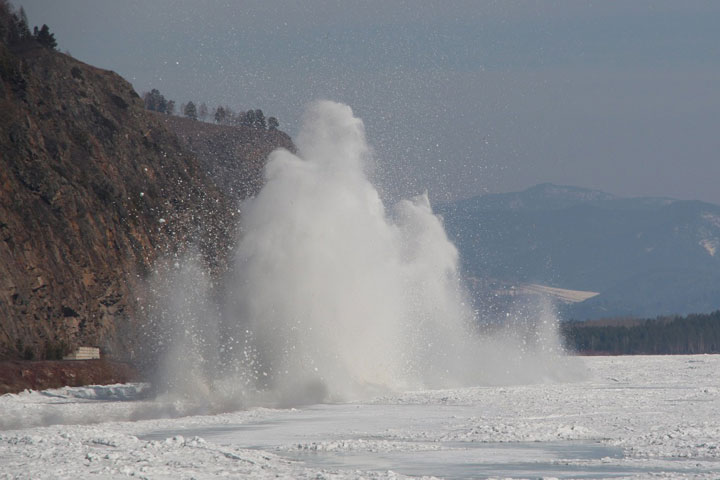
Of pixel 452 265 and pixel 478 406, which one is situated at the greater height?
pixel 452 265

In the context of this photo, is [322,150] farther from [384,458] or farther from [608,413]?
[384,458]

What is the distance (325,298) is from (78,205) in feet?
90.9

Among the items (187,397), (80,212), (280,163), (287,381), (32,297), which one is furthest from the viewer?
(80,212)

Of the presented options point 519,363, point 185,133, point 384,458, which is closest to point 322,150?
point 519,363

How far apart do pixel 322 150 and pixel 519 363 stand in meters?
19.8

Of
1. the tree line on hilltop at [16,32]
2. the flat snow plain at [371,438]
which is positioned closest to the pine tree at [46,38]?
the tree line on hilltop at [16,32]

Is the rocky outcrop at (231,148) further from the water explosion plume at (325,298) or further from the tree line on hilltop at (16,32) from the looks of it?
the water explosion plume at (325,298)

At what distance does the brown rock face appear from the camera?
56.5 meters

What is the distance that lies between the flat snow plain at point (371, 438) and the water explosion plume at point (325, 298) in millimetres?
3355

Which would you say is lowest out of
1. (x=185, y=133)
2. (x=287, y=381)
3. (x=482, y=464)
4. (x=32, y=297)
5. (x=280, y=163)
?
(x=482, y=464)

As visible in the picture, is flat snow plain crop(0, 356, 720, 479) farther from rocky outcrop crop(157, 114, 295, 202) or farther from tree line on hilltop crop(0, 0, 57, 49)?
rocky outcrop crop(157, 114, 295, 202)

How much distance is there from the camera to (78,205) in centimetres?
6600

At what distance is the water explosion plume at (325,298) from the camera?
41.2 m

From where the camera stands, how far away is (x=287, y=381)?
135 ft
